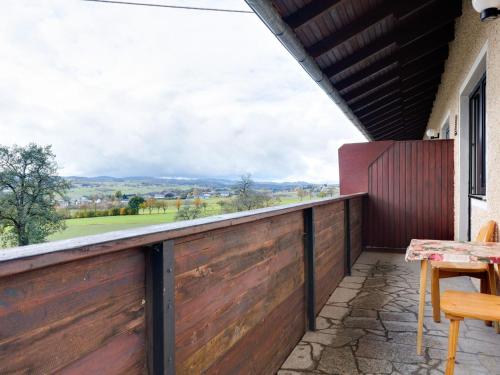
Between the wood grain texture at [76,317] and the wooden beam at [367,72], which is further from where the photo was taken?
the wooden beam at [367,72]

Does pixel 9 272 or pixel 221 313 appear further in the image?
pixel 221 313

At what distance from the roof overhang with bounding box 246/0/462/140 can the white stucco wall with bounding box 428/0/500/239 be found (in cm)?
37

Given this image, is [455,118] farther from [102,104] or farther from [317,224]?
[102,104]

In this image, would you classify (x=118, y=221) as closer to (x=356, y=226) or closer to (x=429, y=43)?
(x=356, y=226)

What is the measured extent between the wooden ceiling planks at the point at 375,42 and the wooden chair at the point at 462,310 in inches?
113

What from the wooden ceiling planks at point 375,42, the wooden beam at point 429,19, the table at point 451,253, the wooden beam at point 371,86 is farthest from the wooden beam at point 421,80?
the table at point 451,253

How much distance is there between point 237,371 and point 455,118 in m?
5.47

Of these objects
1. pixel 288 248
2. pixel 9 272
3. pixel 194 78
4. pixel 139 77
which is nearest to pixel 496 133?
pixel 288 248

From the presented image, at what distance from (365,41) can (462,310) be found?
4084mm

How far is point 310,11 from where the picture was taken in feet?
12.1

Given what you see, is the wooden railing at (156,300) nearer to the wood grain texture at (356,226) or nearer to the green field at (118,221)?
the green field at (118,221)

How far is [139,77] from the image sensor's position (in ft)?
50.0

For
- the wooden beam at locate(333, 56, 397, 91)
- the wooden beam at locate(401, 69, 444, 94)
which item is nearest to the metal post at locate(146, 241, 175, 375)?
the wooden beam at locate(333, 56, 397, 91)

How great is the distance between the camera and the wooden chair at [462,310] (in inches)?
76.5
